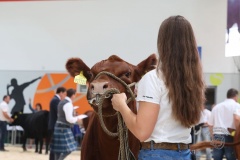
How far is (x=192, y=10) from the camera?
60.7ft

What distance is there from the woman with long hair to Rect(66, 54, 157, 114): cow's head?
0.71 meters

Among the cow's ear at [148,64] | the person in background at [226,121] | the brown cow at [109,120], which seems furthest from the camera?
the person in background at [226,121]

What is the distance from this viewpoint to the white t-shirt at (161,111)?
7.73 ft

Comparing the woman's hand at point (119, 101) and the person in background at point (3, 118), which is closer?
the woman's hand at point (119, 101)

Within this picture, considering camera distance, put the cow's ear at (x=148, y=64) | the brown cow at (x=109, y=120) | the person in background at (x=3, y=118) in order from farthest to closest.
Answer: the person in background at (x=3, y=118) < the cow's ear at (x=148, y=64) < the brown cow at (x=109, y=120)

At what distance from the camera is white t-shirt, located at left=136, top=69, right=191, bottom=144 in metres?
2.36

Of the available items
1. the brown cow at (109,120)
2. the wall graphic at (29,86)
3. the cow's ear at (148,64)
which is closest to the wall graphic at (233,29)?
the cow's ear at (148,64)

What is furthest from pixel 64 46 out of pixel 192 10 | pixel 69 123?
pixel 69 123

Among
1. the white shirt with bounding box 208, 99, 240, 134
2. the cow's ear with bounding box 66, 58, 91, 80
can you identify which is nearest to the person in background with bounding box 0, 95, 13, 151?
the white shirt with bounding box 208, 99, 240, 134

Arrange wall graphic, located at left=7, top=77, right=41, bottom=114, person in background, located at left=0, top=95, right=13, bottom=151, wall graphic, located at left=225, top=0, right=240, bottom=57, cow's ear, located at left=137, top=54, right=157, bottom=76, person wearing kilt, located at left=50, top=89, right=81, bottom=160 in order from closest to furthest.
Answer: cow's ear, located at left=137, top=54, right=157, bottom=76
person wearing kilt, located at left=50, top=89, right=81, bottom=160
wall graphic, located at left=225, top=0, right=240, bottom=57
person in background, located at left=0, top=95, right=13, bottom=151
wall graphic, located at left=7, top=77, right=41, bottom=114

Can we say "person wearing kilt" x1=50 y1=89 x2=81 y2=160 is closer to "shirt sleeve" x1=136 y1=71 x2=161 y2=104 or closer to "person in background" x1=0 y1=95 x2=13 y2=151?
"shirt sleeve" x1=136 y1=71 x2=161 y2=104

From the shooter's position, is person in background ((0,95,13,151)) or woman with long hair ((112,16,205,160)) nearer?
woman with long hair ((112,16,205,160))

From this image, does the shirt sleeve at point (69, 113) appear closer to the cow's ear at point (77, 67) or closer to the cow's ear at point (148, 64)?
the cow's ear at point (77, 67)

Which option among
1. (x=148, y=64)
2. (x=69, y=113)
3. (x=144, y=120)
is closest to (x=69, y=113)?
(x=69, y=113)
